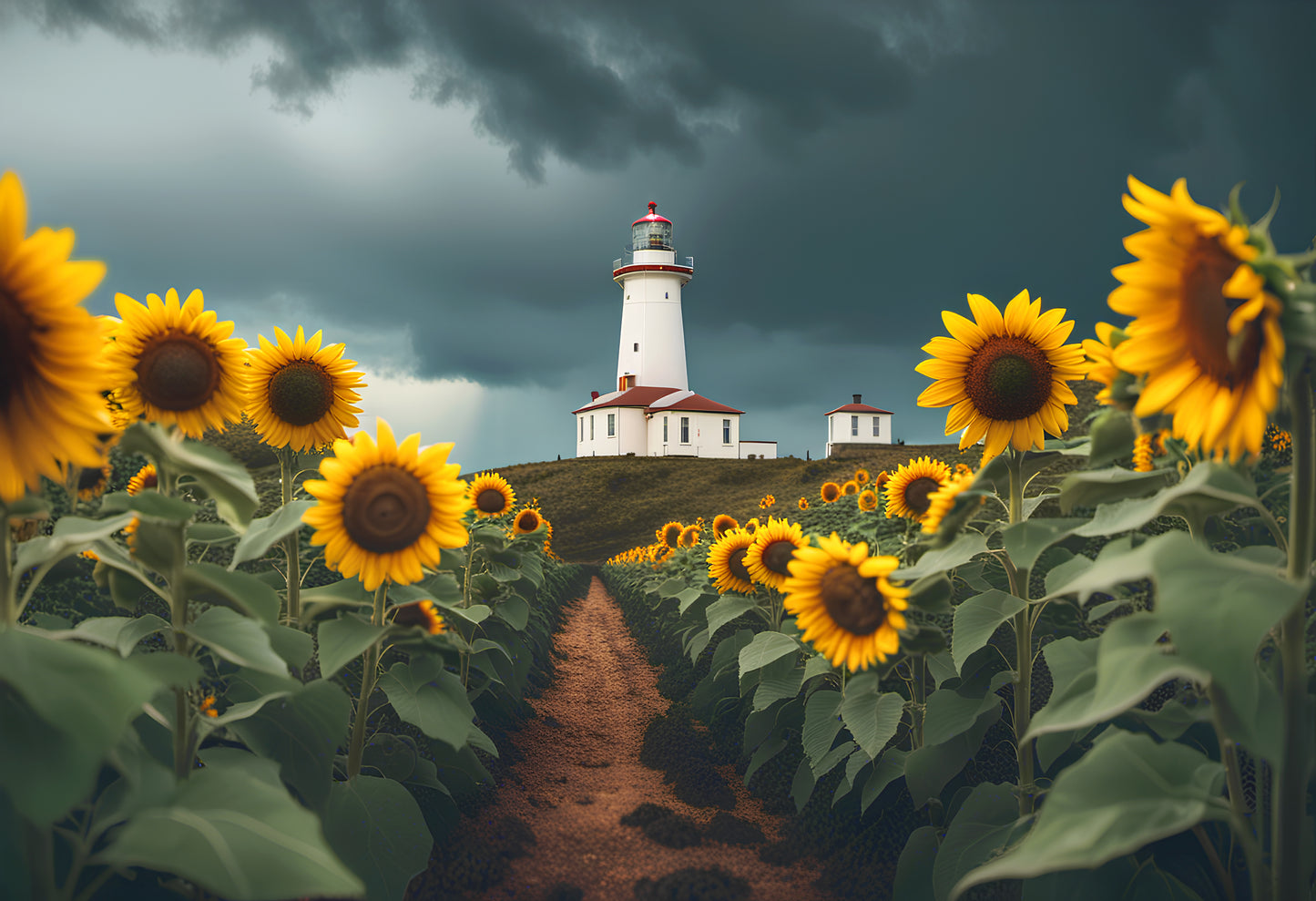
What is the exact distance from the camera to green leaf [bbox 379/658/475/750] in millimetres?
2445

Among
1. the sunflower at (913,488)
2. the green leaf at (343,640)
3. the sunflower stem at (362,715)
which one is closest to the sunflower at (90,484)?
the green leaf at (343,640)

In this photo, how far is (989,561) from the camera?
3.26 m

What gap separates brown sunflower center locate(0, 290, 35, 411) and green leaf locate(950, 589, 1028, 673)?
7.37ft

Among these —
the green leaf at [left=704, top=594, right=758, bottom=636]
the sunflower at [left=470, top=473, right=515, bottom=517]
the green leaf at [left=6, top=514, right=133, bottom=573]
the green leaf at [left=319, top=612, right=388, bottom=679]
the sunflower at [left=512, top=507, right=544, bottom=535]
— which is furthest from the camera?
the sunflower at [left=512, top=507, right=544, bottom=535]

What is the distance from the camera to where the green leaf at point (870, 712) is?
273cm

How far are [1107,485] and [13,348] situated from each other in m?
2.06

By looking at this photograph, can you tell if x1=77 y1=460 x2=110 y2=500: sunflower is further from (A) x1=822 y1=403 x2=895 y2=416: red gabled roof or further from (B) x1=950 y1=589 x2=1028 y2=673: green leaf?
(A) x1=822 y1=403 x2=895 y2=416: red gabled roof

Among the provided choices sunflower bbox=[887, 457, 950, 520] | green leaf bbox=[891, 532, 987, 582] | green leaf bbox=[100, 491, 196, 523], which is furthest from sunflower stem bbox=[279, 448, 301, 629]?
sunflower bbox=[887, 457, 950, 520]

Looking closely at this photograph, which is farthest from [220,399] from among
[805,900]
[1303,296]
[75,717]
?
[805,900]

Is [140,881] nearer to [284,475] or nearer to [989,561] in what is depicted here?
[284,475]

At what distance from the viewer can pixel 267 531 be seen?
1.96 metres

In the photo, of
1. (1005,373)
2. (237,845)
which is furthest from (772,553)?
(237,845)

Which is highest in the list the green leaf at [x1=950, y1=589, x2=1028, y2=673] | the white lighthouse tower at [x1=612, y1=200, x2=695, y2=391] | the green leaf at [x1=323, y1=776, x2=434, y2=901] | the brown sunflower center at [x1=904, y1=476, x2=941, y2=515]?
the white lighthouse tower at [x1=612, y1=200, x2=695, y2=391]

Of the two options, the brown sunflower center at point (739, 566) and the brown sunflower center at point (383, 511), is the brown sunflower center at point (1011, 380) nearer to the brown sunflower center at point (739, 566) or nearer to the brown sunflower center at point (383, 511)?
the brown sunflower center at point (383, 511)
